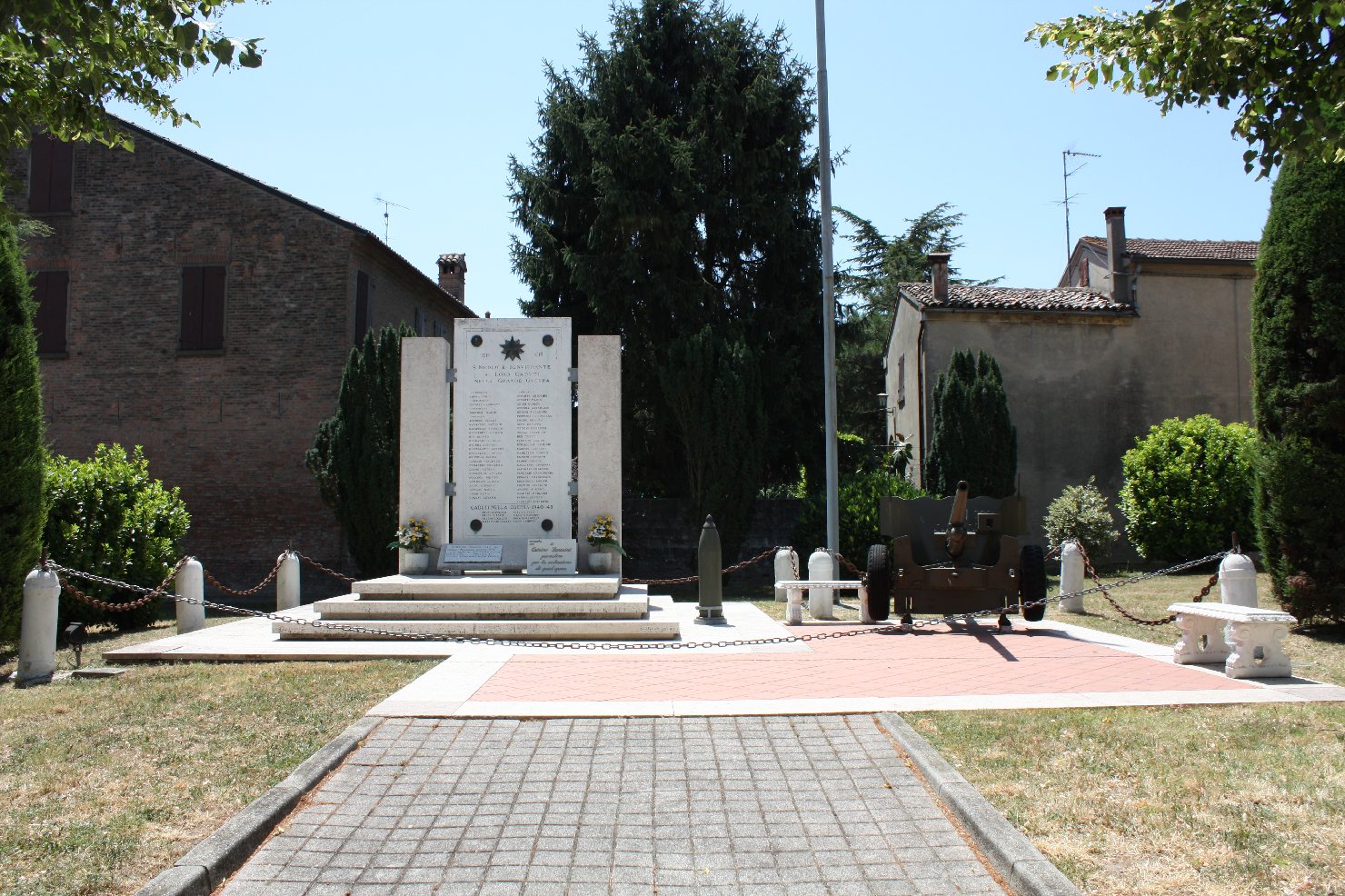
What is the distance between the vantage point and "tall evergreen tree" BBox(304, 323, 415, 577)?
1961cm

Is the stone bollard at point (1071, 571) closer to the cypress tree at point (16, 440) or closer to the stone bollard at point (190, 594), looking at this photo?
the stone bollard at point (190, 594)

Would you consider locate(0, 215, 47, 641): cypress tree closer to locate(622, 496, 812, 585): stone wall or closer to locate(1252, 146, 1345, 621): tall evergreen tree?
locate(1252, 146, 1345, 621): tall evergreen tree

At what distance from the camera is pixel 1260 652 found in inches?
304

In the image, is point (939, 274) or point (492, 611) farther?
point (939, 274)

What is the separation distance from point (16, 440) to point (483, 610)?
510cm

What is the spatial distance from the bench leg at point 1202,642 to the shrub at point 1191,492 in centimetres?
1245

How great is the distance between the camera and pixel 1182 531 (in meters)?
19.8

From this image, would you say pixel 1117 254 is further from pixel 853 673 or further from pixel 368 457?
pixel 853 673

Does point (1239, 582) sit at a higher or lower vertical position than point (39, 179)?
lower

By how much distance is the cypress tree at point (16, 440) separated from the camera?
33.4 ft

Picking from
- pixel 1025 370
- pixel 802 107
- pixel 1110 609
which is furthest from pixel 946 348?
pixel 1110 609

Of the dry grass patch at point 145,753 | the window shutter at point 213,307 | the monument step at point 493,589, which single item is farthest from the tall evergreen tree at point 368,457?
A: the dry grass patch at point 145,753

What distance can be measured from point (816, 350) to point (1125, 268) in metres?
9.23

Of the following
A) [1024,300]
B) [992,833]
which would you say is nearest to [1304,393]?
[992,833]
